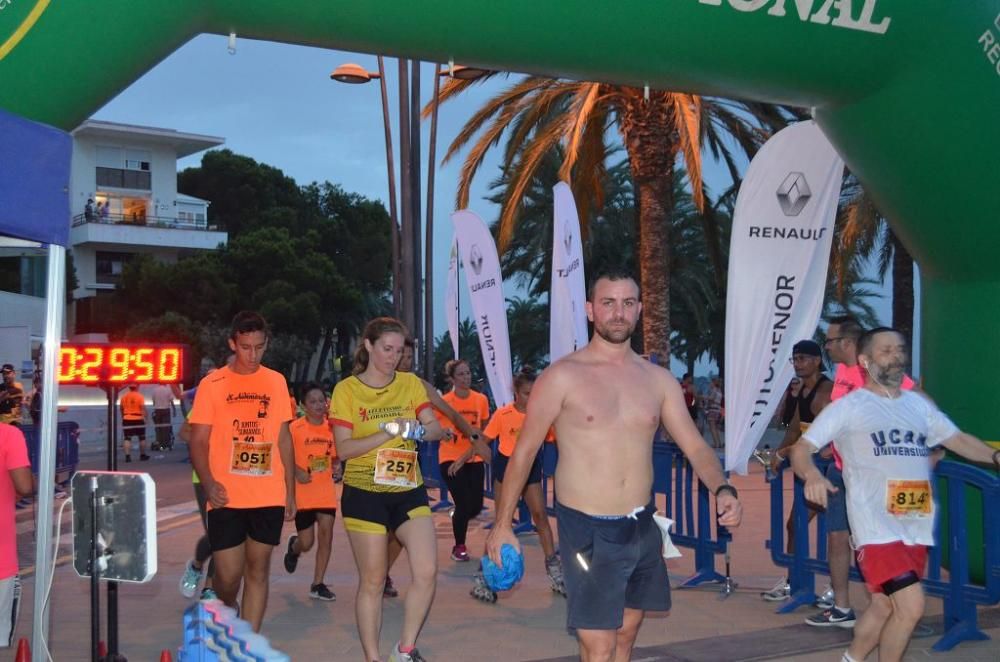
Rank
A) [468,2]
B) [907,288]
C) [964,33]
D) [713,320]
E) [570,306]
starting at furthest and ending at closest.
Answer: [713,320] → [907,288] → [570,306] → [964,33] → [468,2]

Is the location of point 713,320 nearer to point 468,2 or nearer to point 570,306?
point 570,306

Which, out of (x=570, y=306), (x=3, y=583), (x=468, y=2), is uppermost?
(x=468, y=2)

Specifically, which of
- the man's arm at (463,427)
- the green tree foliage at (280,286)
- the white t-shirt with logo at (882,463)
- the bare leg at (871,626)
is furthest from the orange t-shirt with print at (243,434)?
the green tree foliage at (280,286)

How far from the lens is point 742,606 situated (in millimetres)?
8141

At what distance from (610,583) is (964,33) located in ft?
16.4

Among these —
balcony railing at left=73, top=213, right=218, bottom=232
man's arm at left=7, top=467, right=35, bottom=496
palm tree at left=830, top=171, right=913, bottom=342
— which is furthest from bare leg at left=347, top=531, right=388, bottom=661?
balcony railing at left=73, top=213, right=218, bottom=232

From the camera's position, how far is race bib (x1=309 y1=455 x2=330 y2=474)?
334 inches

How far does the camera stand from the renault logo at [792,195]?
28.5 feet

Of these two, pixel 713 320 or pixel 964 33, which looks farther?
pixel 713 320

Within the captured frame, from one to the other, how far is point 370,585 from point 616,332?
2.08 meters

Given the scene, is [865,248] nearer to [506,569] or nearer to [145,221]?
[506,569]

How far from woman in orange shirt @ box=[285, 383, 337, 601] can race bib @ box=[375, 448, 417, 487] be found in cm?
233

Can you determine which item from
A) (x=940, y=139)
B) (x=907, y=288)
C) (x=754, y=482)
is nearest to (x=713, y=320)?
(x=907, y=288)

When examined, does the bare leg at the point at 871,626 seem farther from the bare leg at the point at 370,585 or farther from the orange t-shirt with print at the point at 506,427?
the orange t-shirt with print at the point at 506,427
